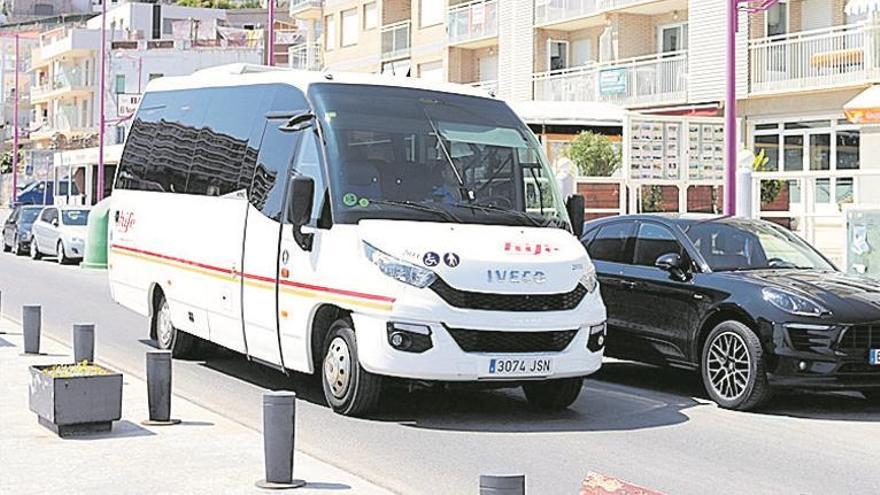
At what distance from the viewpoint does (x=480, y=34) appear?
4522 cm

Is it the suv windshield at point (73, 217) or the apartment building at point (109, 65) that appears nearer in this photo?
the suv windshield at point (73, 217)

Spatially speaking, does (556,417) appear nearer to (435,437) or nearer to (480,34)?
(435,437)

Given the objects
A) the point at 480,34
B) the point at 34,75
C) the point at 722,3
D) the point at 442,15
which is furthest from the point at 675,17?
the point at 34,75

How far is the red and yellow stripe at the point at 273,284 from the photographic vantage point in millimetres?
10117

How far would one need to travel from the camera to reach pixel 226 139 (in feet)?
42.3

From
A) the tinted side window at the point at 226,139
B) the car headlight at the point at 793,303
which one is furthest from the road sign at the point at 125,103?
the car headlight at the point at 793,303

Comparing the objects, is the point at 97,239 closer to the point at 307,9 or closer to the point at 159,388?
the point at 159,388

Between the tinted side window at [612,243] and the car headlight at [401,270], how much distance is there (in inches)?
146

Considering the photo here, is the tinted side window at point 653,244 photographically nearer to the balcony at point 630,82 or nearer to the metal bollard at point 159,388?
the metal bollard at point 159,388

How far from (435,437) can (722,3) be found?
86.2 ft

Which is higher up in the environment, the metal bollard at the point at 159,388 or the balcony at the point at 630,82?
the balcony at the point at 630,82

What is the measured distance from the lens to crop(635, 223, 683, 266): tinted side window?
1259 cm

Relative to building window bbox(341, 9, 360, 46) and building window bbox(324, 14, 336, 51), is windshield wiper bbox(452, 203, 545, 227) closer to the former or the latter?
building window bbox(341, 9, 360, 46)

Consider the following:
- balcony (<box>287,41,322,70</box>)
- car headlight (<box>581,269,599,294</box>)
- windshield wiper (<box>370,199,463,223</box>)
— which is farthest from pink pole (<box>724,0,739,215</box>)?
balcony (<box>287,41,322,70</box>)
